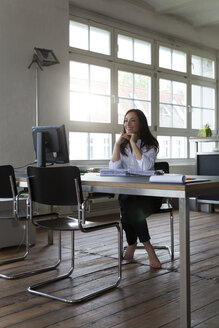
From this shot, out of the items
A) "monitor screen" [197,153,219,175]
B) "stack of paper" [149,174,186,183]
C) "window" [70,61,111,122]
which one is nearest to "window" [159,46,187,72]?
"window" [70,61,111,122]

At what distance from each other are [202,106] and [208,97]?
27 centimetres

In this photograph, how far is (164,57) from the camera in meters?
6.90

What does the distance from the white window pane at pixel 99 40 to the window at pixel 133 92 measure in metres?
0.43

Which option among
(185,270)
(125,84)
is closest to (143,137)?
(185,270)

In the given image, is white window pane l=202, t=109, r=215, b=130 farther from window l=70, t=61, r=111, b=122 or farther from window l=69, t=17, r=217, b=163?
window l=70, t=61, r=111, b=122

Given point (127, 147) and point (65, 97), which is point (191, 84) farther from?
point (127, 147)

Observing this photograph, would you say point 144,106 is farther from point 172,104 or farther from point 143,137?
point 143,137

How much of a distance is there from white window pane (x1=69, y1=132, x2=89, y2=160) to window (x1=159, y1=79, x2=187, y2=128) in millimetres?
1632

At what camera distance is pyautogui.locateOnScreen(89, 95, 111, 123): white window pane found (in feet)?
19.1

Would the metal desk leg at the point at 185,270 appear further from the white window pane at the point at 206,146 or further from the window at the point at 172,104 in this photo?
the white window pane at the point at 206,146

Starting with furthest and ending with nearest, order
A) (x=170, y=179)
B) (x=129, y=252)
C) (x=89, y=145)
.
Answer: (x=89, y=145) → (x=129, y=252) → (x=170, y=179)

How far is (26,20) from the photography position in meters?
4.86

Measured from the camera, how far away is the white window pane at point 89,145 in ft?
18.5

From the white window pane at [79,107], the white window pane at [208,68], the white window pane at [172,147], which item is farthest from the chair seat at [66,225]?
the white window pane at [208,68]
